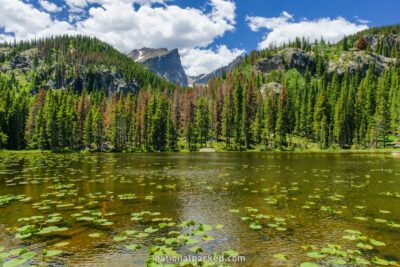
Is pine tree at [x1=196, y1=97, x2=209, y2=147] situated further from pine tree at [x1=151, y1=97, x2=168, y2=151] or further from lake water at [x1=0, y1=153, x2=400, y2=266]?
lake water at [x1=0, y1=153, x2=400, y2=266]

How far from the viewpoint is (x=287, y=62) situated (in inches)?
7648

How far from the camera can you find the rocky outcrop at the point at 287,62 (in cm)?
19312

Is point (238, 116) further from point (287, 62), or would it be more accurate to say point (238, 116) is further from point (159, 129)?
point (287, 62)

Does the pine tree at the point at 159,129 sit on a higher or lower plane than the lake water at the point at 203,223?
higher

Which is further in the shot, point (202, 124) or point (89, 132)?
point (202, 124)

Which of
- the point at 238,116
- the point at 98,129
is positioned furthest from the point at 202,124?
the point at 98,129

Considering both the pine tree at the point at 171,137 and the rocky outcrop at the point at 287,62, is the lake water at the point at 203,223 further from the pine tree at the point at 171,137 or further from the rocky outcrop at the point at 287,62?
the rocky outcrop at the point at 287,62

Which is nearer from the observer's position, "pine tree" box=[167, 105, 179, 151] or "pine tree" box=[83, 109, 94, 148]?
"pine tree" box=[83, 109, 94, 148]

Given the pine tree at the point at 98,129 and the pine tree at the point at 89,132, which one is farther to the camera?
the pine tree at the point at 89,132

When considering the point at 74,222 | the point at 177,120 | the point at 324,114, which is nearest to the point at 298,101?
the point at 324,114

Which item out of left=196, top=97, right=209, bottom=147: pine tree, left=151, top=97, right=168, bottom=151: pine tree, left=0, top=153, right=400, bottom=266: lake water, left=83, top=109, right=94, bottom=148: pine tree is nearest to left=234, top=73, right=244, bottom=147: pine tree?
left=196, top=97, right=209, bottom=147: pine tree

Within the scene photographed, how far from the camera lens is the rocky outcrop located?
193 metres

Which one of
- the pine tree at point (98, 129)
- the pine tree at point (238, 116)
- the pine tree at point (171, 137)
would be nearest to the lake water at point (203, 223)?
the pine tree at point (171, 137)

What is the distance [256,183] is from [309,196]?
17.1 feet
